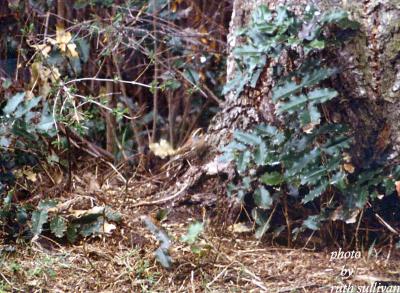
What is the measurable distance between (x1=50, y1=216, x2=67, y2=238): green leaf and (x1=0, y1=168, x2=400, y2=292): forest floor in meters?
0.07

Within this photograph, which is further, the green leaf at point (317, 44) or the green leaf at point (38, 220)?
the green leaf at point (38, 220)

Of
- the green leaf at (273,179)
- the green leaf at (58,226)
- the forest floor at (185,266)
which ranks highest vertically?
the green leaf at (273,179)

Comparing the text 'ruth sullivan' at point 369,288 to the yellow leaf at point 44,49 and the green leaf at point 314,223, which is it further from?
the yellow leaf at point 44,49

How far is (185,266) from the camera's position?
3119 millimetres

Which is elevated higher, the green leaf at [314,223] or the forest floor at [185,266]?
the green leaf at [314,223]

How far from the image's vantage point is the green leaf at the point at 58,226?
11.0 feet

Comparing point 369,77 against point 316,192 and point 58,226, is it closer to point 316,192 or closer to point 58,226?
point 316,192

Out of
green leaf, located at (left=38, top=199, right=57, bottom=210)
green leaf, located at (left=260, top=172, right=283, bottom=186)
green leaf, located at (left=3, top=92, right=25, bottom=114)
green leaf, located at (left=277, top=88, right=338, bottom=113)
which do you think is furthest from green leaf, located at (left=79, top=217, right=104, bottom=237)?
green leaf, located at (left=277, top=88, right=338, bottom=113)

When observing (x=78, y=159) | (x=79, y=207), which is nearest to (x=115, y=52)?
(x=78, y=159)

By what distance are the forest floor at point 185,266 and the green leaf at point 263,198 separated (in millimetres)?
197

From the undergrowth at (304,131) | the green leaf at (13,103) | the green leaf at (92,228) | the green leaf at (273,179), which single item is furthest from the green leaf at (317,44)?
the green leaf at (13,103)

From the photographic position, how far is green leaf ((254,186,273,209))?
3.32 m

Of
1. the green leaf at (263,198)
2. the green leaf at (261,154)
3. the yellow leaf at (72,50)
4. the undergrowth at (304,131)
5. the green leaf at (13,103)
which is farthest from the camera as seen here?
the yellow leaf at (72,50)

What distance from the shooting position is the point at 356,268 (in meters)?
3.06
